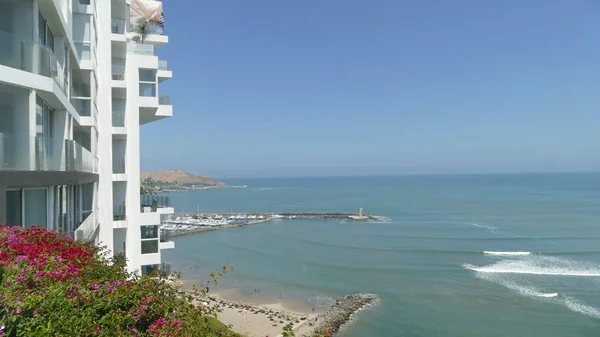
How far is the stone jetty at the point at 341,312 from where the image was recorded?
2755 centimetres

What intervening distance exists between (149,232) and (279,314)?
15.5 m

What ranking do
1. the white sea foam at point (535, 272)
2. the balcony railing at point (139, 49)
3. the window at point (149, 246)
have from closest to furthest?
the balcony railing at point (139, 49) < the window at point (149, 246) < the white sea foam at point (535, 272)

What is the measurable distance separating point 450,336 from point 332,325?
720 centimetres

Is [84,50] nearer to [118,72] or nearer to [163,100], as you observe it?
[118,72]

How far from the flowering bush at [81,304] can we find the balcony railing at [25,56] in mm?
4201


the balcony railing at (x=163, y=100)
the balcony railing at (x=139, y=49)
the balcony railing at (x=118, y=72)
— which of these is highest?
the balcony railing at (x=139, y=49)

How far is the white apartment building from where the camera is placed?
835cm

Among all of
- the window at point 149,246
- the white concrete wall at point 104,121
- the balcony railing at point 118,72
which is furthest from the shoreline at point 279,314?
the balcony railing at point 118,72

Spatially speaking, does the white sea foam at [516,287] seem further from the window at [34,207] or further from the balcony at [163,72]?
the window at [34,207]

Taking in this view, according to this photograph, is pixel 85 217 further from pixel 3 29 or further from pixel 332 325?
pixel 332 325

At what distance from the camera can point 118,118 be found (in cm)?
1702

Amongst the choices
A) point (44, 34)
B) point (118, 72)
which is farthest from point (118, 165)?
point (44, 34)

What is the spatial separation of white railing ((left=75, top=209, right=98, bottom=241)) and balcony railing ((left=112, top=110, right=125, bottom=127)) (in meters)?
3.57

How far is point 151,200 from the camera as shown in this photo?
1869cm
